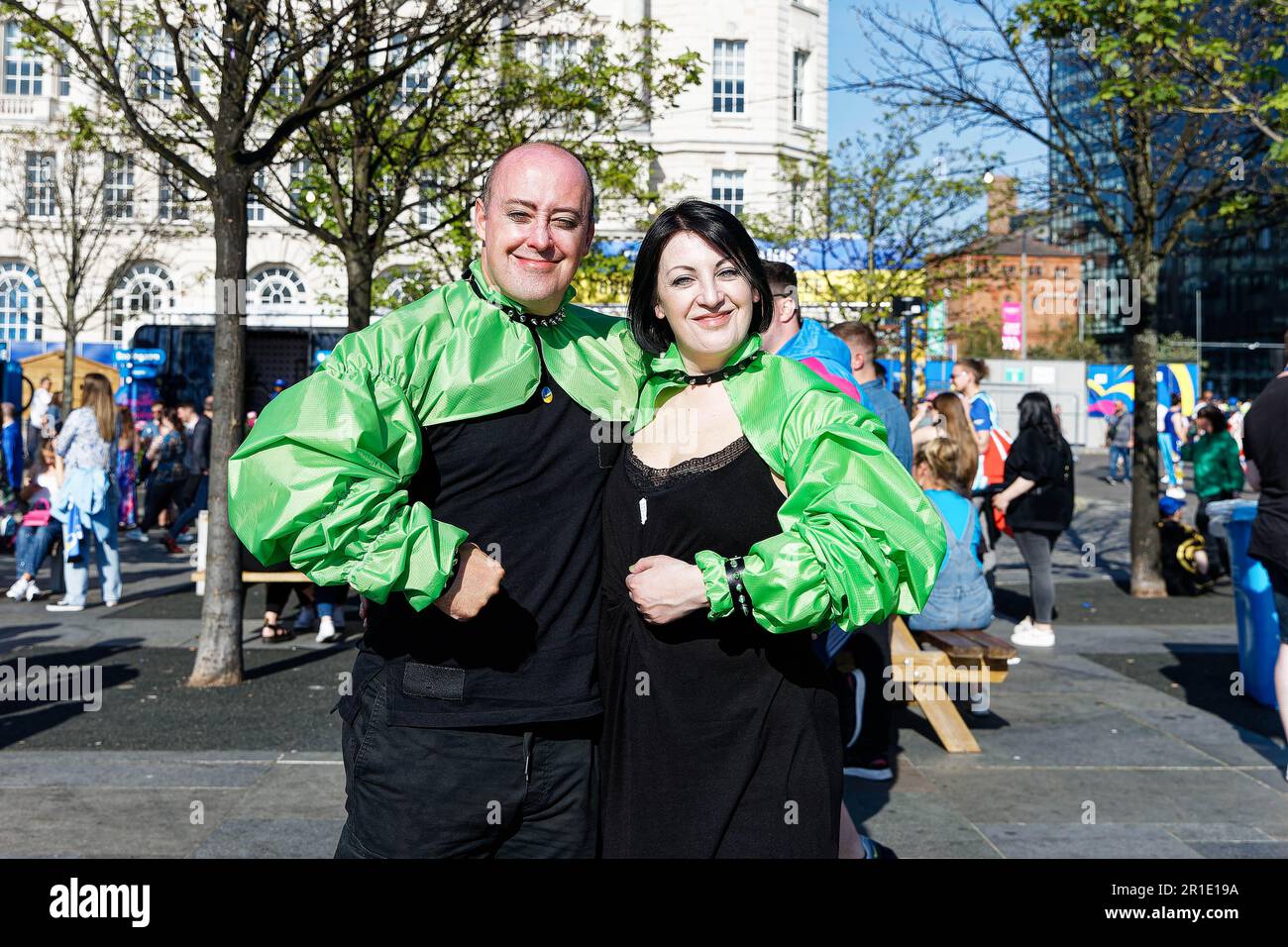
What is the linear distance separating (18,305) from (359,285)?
35.8 meters

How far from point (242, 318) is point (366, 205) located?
3.59m

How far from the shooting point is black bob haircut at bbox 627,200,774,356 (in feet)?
9.09

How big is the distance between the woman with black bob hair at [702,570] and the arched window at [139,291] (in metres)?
37.3

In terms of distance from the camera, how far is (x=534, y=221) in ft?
8.87

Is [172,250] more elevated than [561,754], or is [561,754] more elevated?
[172,250]

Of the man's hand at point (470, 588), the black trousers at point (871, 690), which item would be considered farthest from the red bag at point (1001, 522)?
the man's hand at point (470, 588)

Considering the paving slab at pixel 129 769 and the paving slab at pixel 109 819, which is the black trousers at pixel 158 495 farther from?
the paving slab at pixel 109 819

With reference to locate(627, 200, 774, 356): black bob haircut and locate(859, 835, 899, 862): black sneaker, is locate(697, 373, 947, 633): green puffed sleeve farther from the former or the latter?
locate(859, 835, 899, 862): black sneaker

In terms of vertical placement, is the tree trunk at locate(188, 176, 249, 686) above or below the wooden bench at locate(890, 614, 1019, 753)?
above

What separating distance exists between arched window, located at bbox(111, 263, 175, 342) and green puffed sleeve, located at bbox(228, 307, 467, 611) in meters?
37.4

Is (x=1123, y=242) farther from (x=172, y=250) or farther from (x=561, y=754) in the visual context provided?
(x=172, y=250)

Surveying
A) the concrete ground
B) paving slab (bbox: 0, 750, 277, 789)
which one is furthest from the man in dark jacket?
paving slab (bbox: 0, 750, 277, 789)
